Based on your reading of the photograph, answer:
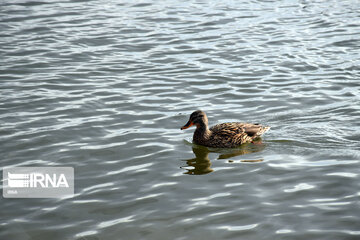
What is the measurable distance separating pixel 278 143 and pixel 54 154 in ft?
12.9

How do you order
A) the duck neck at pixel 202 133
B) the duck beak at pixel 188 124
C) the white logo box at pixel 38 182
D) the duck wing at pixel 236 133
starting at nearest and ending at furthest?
1. the white logo box at pixel 38 182
2. the duck wing at pixel 236 133
3. the duck neck at pixel 202 133
4. the duck beak at pixel 188 124

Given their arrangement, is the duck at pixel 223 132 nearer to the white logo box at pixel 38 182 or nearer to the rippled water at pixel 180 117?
the rippled water at pixel 180 117

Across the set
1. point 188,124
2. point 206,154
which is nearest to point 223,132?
point 206,154

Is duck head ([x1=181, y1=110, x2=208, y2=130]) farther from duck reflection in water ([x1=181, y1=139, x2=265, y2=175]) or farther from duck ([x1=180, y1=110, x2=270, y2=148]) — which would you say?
duck reflection in water ([x1=181, y1=139, x2=265, y2=175])

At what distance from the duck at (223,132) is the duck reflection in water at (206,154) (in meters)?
0.11

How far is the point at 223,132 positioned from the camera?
33.5 feet

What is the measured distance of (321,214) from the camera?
24.4 feet

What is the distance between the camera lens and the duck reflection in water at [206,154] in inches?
360

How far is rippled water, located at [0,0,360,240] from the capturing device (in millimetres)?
7492

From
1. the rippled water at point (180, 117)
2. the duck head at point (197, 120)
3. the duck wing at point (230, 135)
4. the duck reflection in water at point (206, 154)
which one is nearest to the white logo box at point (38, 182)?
the rippled water at point (180, 117)

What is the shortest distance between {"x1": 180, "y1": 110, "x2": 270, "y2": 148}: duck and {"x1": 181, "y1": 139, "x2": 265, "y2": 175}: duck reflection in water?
0.11 meters

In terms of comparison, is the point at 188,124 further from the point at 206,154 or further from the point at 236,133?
the point at 236,133

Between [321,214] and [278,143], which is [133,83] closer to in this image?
[278,143]

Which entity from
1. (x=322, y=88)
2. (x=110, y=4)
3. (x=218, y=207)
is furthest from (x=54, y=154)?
(x=110, y=4)
